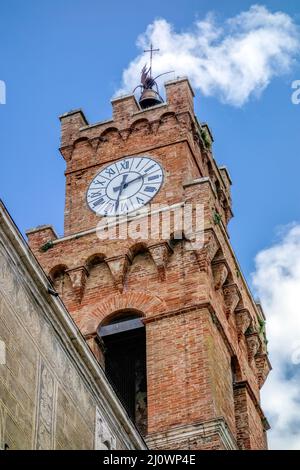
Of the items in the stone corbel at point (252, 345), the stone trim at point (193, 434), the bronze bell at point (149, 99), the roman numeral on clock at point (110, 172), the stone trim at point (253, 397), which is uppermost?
the bronze bell at point (149, 99)

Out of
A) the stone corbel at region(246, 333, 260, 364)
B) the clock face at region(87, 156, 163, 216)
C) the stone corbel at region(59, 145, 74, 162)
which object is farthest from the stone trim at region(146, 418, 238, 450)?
the stone corbel at region(59, 145, 74, 162)

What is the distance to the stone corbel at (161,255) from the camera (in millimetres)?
29547

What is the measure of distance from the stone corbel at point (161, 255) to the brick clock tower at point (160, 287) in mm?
23

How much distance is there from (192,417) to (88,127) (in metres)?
10.9

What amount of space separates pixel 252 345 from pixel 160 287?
12.4 feet

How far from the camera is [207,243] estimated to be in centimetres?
2942

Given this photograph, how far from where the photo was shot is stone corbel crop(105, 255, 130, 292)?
29.9 metres

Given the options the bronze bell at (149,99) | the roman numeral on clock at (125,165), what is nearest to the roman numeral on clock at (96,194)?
the roman numeral on clock at (125,165)

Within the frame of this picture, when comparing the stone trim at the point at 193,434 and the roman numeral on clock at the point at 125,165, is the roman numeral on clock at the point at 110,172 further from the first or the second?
the stone trim at the point at 193,434

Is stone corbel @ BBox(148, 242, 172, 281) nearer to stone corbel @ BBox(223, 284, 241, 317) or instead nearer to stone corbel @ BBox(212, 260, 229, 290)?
stone corbel @ BBox(212, 260, 229, 290)

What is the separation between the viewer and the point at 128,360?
3056 centimetres

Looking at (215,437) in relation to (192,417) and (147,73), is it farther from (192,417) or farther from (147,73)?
(147,73)

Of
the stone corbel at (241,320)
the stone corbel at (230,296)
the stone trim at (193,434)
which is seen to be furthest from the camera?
the stone corbel at (241,320)
